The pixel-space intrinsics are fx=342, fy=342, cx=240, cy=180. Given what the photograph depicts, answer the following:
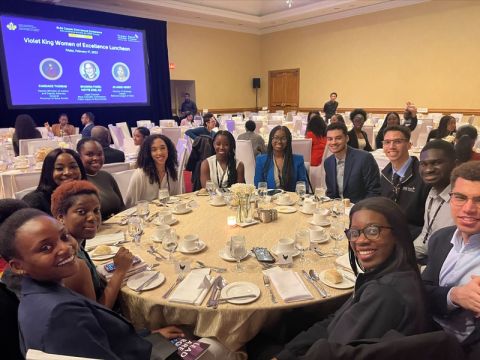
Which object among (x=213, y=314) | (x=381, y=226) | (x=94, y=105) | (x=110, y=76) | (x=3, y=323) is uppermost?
(x=110, y=76)

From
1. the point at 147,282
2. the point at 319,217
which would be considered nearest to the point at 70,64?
the point at 319,217

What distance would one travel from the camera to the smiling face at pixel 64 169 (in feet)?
7.91

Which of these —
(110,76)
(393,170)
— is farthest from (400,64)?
(393,170)

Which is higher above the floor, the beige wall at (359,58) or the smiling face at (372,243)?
the beige wall at (359,58)

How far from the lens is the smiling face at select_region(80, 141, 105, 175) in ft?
9.59

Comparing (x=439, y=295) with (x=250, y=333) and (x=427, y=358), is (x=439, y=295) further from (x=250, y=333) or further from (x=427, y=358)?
(x=250, y=333)

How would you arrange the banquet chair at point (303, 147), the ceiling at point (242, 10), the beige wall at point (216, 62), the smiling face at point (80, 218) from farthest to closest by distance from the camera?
the beige wall at point (216, 62) < the ceiling at point (242, 10) < the banquet chair at point (303, 147) < the smiling face at point (80, 218)

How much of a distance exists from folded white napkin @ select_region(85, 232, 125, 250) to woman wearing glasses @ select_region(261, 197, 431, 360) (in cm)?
129

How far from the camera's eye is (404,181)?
2.56 metres

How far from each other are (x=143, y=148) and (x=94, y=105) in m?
7.42

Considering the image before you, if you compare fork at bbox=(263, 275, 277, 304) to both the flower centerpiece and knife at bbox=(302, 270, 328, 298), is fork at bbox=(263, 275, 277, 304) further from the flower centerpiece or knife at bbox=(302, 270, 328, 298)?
the flower centerpiece

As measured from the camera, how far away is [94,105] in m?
9.72

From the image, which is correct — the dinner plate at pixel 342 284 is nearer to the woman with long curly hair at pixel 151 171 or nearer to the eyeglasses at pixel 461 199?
the eyeglasses at pixel 461 199

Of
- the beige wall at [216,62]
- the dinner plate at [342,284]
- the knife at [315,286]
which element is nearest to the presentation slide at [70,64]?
the beige wall at [216,62]
